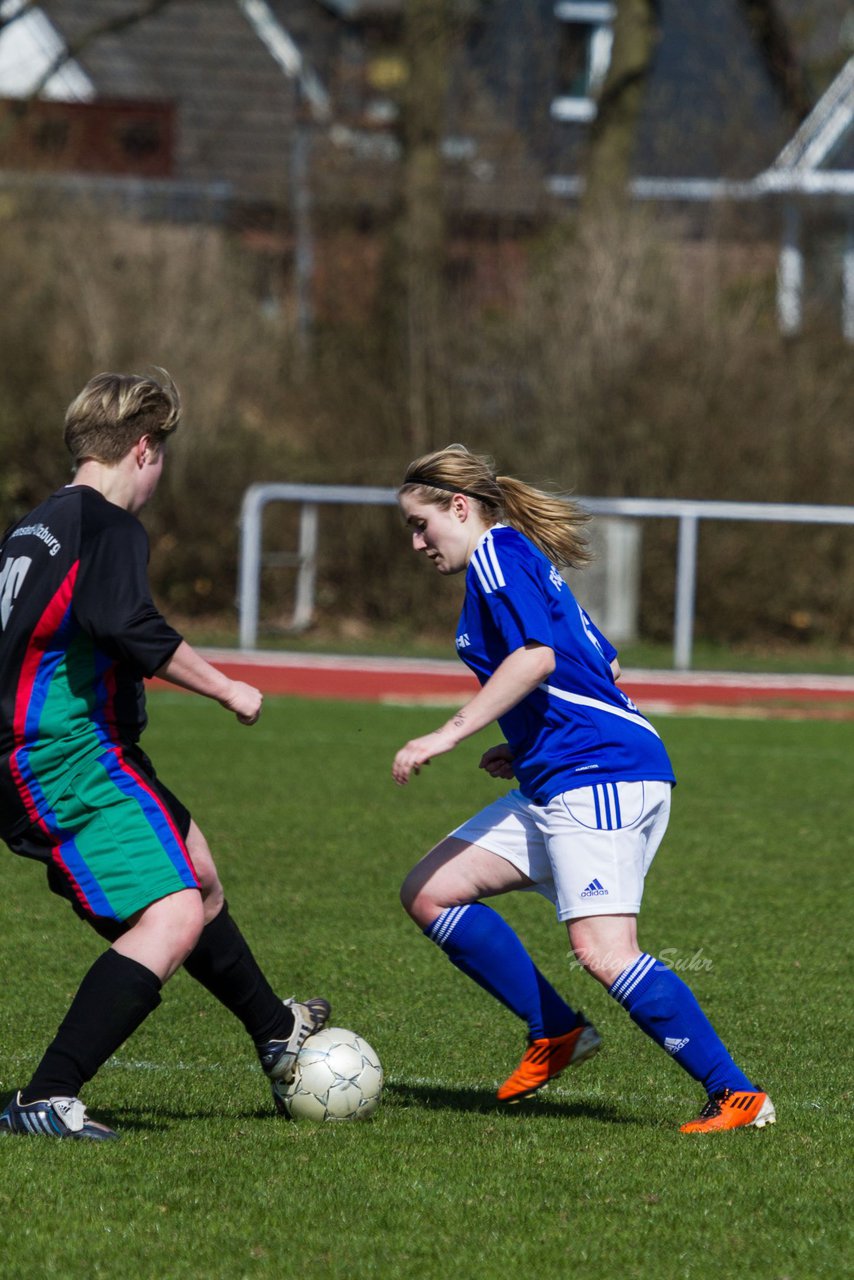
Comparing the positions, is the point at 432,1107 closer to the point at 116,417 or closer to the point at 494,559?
the point at 494,559

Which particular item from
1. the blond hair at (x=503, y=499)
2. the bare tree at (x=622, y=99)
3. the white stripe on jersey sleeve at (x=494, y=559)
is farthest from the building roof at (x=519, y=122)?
the white stripe on jersey sleeve at (x=494, y=559)

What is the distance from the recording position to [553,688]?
14.6 feet

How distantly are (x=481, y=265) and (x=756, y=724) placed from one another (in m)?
9.98

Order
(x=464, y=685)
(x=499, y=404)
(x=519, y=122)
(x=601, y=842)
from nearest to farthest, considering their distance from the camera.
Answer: (x=601, y=842)
(x=464, y=685)
(x=499, y=404)
(x=519, y=122)

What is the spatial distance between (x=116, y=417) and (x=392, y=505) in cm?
1459

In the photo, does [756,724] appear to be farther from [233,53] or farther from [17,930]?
[233,53]

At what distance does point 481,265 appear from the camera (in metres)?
A: 22.0

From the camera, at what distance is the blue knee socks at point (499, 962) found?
470cm

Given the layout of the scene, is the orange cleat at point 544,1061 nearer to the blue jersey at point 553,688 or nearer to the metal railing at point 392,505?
the blue jersey at point 553,688

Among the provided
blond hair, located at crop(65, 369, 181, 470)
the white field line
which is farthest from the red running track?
blond hair, located at crop(65, 369, 181, 470)

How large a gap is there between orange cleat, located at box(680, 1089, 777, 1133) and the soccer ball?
776 mm

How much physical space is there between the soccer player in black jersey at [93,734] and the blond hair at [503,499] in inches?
26.5

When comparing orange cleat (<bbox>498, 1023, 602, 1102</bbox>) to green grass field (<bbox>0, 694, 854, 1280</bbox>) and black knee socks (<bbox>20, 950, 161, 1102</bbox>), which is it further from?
black knee socks (<bbox>20, 950, 161, 1102</bbox>)

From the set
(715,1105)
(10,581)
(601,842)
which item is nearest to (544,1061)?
(715,1105)
